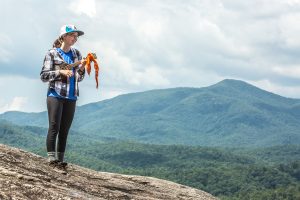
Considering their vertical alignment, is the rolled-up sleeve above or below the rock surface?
above

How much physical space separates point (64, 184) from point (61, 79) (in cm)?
250

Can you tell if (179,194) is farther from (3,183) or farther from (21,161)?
(3,183)

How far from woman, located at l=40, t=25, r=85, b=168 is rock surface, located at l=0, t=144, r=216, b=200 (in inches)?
34.6

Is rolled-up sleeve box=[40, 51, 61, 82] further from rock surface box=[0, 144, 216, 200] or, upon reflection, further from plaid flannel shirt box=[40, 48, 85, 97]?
rock surface box=[0, 144, 216, 200]

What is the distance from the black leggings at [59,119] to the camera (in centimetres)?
1182

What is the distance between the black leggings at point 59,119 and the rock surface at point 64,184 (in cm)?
64

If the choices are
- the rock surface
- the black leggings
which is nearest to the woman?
the black leggings

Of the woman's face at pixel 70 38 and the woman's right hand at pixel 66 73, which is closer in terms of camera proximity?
Result: the woman's right hand at pixel 66 73

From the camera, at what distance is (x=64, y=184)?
1113 cm

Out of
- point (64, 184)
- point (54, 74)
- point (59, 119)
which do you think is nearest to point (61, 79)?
point (54, 74)

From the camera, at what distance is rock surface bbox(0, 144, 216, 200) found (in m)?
9.22

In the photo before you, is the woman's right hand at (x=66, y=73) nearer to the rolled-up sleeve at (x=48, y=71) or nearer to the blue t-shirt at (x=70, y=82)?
the rolled-up sleeve at (x=48, y=71)

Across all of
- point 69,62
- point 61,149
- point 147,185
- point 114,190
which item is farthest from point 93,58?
point 147,185

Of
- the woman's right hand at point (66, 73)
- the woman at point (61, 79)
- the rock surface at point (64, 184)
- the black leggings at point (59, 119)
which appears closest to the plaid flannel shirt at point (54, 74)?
the woman at point (61, 79)
